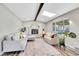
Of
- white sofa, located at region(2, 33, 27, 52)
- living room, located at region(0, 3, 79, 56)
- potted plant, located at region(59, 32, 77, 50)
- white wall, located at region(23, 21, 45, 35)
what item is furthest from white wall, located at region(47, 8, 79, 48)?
white sofa, located at region(2, 33, 27, 52)

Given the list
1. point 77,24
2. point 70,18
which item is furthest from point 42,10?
point 77,24

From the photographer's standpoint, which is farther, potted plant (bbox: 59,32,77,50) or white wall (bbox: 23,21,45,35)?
white wall (bbox: 23,21,45,35)

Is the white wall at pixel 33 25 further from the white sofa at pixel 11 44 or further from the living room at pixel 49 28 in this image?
the white sofa at pixel 11 44

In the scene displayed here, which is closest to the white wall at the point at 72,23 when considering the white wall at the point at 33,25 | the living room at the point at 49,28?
the living room at the point at 49,28

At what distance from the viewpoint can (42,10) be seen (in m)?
3.72

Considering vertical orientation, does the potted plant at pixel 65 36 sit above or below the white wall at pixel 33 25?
below

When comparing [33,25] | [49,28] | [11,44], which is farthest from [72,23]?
[11,44]

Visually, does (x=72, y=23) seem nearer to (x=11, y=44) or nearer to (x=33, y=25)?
(x=33, y=25)

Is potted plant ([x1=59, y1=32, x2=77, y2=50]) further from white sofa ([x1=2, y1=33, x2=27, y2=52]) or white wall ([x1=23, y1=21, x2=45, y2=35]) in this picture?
white sofa ([x1=2, y1=33, x2=27, y2=52])

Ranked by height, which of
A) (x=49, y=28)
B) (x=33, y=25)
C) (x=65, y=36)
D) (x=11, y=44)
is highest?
(x=33, y=25)

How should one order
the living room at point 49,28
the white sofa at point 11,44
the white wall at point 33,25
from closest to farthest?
the living room at point 49,28 → the white sofa at point 11,44 → the white wall at point 33,25

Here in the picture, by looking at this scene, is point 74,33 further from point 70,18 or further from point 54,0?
point 54,0

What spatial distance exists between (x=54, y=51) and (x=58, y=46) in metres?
0.24

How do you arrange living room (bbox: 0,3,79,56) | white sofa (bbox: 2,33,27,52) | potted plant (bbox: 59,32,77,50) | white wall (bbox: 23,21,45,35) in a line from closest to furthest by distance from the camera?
living room (bbox: 0,3,79,56), potted plant (bbox: 59,32,77,50), white sofa (bbox: 2,33,27,52), white wall (bbox: 23,21,45,35)
